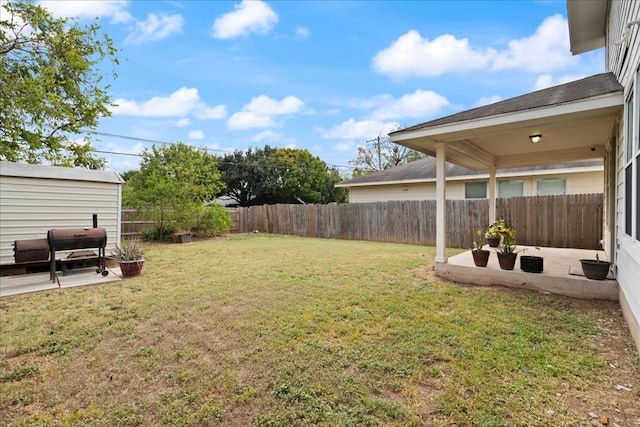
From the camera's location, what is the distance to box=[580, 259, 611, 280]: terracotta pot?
3.94 m

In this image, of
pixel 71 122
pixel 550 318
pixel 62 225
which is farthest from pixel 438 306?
pixel 71 122

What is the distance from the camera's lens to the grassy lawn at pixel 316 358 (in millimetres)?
1866

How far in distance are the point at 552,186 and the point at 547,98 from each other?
8.43 m

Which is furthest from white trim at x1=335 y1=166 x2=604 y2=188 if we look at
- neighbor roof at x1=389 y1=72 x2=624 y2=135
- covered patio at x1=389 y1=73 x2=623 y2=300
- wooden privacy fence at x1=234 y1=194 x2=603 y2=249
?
neighbor roof at x1=389 y1=72 x2=624 y2=135

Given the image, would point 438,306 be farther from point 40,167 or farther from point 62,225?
point 40,167

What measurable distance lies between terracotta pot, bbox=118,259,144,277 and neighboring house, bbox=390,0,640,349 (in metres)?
5.20

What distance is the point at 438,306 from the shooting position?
12.3 feet

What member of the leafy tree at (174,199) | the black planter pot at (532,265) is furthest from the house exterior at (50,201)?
the black planter pot at (532,265)

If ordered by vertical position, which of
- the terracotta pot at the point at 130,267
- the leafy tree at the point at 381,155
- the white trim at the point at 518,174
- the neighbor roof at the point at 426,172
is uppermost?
the leafy tree at the point at 381,155

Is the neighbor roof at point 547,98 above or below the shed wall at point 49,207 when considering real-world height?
above

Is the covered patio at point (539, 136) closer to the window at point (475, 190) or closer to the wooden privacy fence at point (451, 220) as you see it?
the wooden privacy fence at point (451, 220)

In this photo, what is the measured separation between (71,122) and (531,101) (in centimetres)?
1110

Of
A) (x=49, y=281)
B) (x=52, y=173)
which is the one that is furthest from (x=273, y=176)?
(x=49, y=281)

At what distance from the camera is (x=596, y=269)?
398cm
